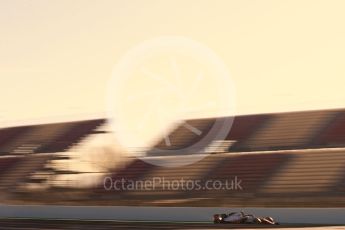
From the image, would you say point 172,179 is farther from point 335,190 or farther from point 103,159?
point 103,159

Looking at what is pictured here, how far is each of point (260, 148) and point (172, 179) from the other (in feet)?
20.3

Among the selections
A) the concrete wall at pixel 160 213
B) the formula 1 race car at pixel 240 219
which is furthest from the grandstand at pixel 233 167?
the formula 1 race car at pixel 240 219

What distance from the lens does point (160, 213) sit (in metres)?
24.3

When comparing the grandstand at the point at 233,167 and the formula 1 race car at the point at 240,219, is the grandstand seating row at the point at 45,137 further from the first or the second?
the formula 1 race car at the point at 240,219

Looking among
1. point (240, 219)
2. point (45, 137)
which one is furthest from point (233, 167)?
point (45, 137)

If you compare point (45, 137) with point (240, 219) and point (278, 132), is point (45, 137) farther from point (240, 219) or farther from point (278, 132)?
point (240, 219)

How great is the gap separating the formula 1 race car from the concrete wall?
0.92 meters

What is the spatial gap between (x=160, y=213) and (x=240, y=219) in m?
4.55

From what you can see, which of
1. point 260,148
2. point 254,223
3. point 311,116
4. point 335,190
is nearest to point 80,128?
point 260,148

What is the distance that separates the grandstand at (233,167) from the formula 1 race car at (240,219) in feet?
21.3

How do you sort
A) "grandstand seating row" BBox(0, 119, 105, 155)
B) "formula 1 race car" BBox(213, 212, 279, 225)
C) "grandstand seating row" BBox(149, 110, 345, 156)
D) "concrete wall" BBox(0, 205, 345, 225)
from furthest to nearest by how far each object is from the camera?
"grandstand seating row" BBox(0, 119, 105, 155) < "grandstand seating row" BBox(149, 110, 345, 156) < "concrete wall" BBox(0, 205, 345, 225) < "formula 1 race car" BBox(213, 212, 279, 225)

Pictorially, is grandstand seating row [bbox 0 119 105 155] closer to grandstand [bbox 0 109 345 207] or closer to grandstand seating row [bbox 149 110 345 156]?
grandstand [bbox 0 109 345 207]

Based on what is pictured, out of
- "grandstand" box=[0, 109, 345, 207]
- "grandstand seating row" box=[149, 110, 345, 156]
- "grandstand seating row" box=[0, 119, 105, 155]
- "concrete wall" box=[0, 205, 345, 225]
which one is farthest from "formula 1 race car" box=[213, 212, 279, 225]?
"grandstand seating row" box=[0, 119, 105, 155]

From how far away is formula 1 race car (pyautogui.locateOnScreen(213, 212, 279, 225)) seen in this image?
20688mm
